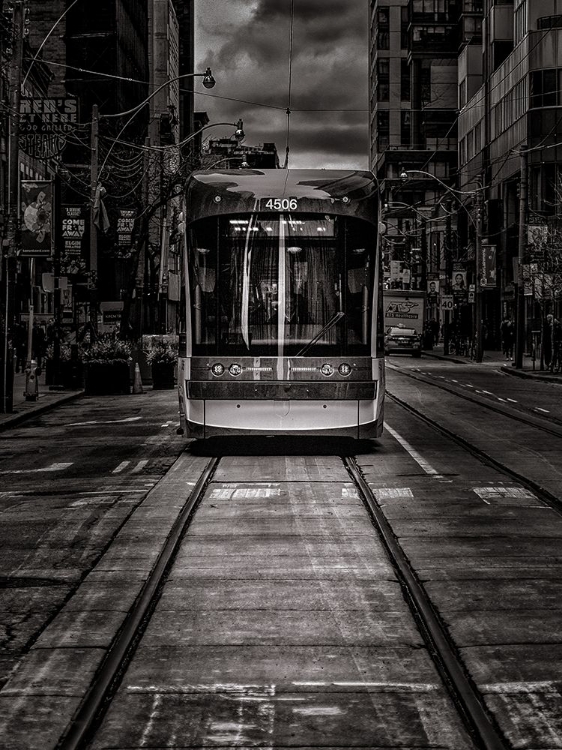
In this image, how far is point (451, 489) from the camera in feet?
47.8

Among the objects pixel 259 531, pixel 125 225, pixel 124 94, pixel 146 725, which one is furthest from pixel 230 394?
pixel 124 94

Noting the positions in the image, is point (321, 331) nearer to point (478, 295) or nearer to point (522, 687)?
point (522, 687)

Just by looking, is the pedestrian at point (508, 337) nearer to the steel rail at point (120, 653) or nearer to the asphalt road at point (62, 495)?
the asphalt road at point (62, 495)

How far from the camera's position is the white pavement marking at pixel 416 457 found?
16.2 meters

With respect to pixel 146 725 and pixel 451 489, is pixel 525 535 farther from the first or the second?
pixel 146 725

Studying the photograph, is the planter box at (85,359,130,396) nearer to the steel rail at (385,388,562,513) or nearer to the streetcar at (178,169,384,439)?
the steel rail at (385,388,562,513)

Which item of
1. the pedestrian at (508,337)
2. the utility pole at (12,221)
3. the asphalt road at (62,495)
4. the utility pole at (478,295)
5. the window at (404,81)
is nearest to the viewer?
the asphalt road at (62,495)

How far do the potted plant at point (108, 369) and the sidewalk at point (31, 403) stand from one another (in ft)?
1.64

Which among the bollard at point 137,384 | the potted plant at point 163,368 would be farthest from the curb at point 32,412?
the potted plant at point 163,368

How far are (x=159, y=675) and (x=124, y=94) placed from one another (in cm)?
7657

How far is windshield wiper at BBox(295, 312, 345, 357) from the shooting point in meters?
17.7

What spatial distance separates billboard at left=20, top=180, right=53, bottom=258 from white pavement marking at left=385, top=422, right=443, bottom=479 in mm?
10327

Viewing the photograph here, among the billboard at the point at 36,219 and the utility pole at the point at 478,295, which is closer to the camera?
the billboard at the point at 36,219

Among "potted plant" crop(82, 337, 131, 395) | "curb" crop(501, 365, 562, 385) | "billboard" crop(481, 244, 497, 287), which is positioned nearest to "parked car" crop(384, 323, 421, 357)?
"billboard" crop(481, 244, 497, 287)
